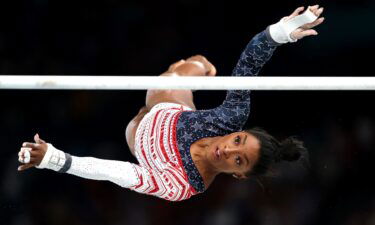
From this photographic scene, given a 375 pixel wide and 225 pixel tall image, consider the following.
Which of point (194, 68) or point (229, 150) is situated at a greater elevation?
point (194, 68)

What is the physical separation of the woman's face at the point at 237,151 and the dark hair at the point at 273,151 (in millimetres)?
19

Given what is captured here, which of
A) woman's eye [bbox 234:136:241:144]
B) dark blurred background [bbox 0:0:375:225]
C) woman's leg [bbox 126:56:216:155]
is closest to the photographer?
woman's eye [bbox 234:136:241:144]

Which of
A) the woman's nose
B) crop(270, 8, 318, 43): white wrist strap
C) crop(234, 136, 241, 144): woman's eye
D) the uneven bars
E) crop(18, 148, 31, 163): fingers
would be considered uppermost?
crop(270, 8, 318, 43): white wrist strap

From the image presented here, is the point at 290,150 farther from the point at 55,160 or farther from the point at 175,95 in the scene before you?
the point at 55,160

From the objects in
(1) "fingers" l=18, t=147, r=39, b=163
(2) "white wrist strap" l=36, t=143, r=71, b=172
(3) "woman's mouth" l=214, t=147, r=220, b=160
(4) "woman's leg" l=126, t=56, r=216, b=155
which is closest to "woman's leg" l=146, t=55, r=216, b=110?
(4) "woman's leg" l=126, t=56, r=216, b=155

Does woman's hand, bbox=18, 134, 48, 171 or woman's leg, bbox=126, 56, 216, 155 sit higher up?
woman's leg, bbox=126, 56, 216, 155

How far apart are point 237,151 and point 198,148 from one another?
202 millimetres

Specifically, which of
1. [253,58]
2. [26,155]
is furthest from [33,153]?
[253,58]

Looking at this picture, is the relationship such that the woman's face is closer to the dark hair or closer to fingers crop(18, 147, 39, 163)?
the dark hair

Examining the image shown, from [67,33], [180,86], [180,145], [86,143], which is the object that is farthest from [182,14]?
[180,86]

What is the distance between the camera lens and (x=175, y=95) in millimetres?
2674

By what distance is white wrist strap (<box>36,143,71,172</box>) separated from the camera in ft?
6.93

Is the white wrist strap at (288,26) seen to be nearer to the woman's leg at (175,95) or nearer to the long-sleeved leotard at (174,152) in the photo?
the long-sleeved leotard at (174,152)

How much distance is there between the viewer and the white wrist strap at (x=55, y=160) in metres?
2.11
